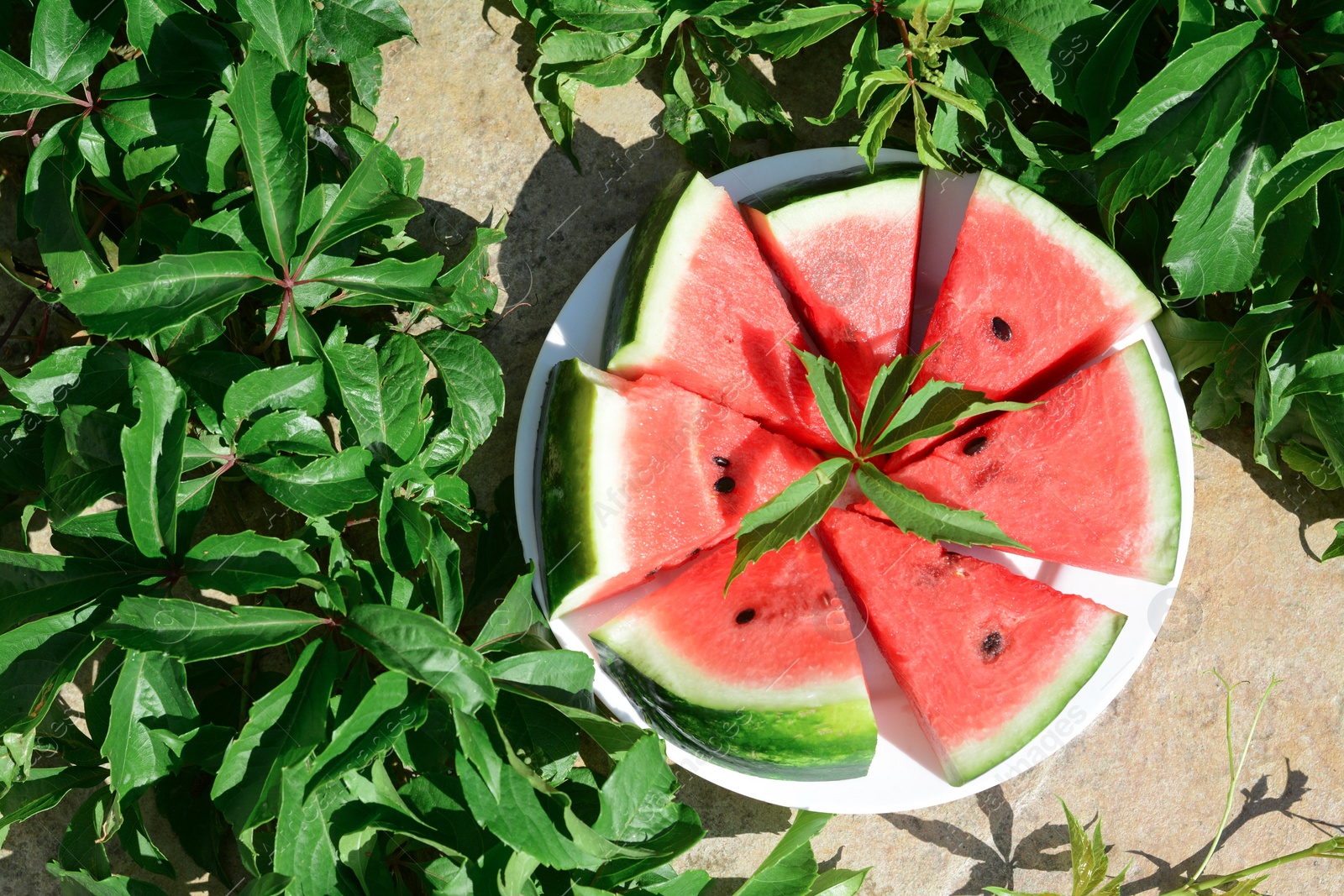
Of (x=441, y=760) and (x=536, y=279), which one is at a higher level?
(x=536, y=279)

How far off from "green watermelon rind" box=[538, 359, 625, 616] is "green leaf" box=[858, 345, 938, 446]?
39 centimetres

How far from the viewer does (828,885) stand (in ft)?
5.43

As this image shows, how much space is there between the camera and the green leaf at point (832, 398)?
4.77 ft

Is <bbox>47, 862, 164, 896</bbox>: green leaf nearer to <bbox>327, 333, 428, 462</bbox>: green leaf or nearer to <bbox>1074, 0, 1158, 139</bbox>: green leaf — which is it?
<bbox>327, 333, 428, 462</bbox>: green leaf

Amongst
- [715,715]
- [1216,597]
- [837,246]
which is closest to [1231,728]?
[1216,597]

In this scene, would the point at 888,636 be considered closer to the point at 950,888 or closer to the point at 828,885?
the point at 828,885

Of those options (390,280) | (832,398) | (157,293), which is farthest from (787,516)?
(157,293)

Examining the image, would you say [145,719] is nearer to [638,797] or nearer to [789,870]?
[638,797]

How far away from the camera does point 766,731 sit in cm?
153

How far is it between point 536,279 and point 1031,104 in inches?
39.7

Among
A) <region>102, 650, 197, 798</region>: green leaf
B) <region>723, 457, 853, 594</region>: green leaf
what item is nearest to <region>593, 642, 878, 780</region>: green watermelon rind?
<region>723, 457, 853, 594</region>: green leaf

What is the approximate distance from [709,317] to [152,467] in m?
0.86

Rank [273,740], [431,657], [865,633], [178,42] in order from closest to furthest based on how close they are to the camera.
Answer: [431,657] < [273,740] < [178,42] < [865,633]

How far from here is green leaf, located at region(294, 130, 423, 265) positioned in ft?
4.50
